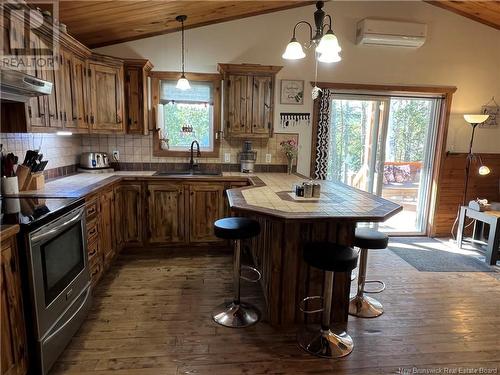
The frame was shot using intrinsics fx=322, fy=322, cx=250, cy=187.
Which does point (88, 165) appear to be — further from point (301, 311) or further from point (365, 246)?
point (365, 246)

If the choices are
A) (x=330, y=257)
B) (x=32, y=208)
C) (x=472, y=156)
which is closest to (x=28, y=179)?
(x=32, y=208)

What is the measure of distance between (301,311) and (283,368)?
515 millimetres

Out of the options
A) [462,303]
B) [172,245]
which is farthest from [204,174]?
[462,303]

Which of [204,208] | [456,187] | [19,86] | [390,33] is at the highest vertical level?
[390,33]

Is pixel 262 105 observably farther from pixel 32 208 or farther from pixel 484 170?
pixel 484 170

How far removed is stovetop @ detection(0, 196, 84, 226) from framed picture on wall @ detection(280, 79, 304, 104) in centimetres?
287

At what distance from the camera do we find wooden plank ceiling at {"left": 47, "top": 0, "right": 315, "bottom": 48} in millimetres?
2896

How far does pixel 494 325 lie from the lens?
2.56 metres

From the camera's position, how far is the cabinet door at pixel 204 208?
3863 mm

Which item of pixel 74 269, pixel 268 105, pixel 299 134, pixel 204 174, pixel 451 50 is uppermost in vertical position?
pixel 451 50

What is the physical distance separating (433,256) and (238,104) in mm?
3103

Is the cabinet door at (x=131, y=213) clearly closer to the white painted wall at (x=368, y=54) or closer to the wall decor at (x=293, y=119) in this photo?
the white painted wall at (x=368, y=54)

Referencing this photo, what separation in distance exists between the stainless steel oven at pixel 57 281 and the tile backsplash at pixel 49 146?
960 millimetres

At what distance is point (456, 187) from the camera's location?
15.6 feet
